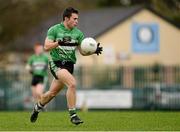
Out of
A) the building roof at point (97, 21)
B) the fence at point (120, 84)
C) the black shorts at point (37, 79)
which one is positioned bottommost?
the fence at point (120, 84)

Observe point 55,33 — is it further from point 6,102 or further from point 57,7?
point 57,7

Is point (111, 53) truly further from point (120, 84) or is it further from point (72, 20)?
point (72, 20)

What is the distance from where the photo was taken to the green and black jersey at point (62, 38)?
1545 centimetres

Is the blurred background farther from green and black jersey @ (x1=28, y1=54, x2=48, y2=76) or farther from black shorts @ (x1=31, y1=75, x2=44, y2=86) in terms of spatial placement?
green and black jersey @ (x1=28, y1=54, x2=48, y2=76)

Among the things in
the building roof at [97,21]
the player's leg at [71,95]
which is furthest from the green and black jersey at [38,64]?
the building roof at [97,21]

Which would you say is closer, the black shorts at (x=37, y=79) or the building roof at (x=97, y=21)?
the black shorts at (x=37, y=79)

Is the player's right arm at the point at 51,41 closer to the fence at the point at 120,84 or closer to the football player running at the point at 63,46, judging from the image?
the football player running at the point at 63,46

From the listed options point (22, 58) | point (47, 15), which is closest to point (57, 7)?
point (47, 15)

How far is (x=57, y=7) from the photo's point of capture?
205 ft

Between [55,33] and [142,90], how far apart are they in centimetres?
1797

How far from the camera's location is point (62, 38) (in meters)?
15.4

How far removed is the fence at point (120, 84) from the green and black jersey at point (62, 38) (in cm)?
1696

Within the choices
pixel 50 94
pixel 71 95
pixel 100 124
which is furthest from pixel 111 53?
pixel 71 95

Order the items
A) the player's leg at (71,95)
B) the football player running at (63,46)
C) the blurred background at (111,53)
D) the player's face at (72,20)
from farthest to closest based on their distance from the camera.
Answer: the blurred background at (111,53) → the player's face at (72,20) → the football player running at (63,46) → the player's leg at (71,95)
